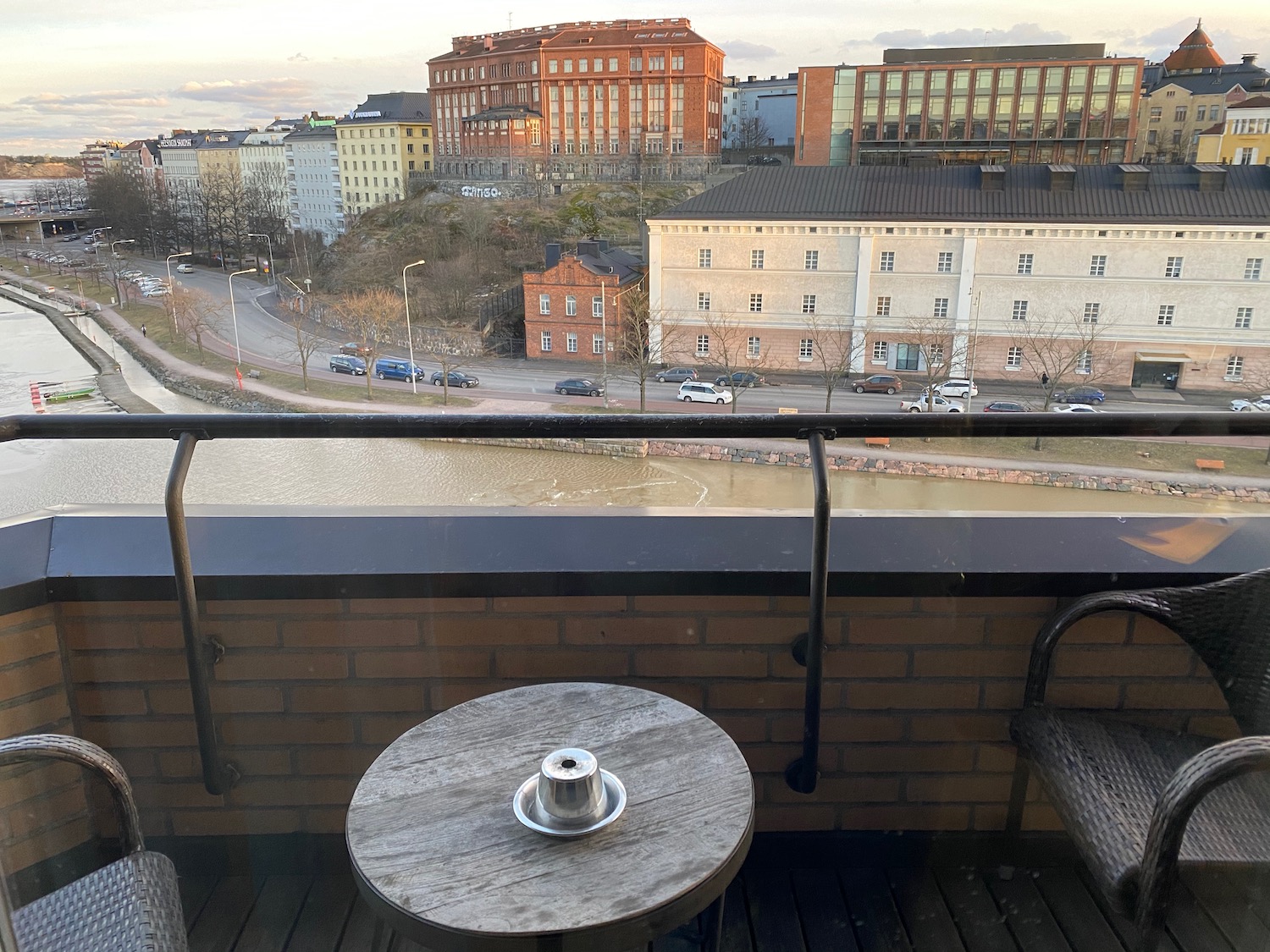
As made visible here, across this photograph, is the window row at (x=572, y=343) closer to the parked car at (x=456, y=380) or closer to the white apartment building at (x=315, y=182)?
the parked car at (x=456, y=380)

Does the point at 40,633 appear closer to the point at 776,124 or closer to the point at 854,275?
the point at 854,275

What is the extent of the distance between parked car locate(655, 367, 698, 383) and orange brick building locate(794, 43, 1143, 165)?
2.77ft

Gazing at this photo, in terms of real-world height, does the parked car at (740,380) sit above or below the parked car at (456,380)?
below

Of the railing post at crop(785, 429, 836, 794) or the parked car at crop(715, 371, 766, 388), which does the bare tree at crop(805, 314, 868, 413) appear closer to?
the parked car at crop(715, 371, 766, 388)

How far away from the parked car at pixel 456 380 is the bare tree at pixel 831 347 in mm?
854

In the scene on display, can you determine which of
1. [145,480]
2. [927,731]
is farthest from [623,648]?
[145,480]

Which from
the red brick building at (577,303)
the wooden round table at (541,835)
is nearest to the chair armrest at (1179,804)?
the wooden round table at (541,835)

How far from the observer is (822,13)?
2.05 metres

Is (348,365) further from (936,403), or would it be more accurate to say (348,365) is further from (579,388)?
(936,403)

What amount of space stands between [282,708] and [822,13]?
1953 millimetres

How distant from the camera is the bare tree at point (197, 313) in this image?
205 centimetres

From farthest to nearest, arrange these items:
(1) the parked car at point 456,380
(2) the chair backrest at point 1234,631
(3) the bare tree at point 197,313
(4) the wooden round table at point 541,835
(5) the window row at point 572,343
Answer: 1. (5) the window row at point 572,343
2. (3) the bare tree at point 197,313
3. (1) the parked car at point 456,380
4. (2) the chair backrest at point 1234,631
5. (4) the wooden round table at point 541,835

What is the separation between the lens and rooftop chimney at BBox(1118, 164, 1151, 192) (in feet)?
7.28

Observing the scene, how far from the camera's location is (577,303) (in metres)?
2.45
